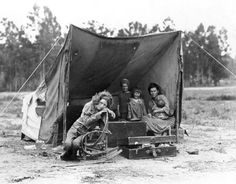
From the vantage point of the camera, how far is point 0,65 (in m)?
44.1

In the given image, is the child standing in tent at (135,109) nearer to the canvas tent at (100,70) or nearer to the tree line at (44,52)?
the canvas tent at (100,70)

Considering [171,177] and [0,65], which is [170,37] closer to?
[171,177]

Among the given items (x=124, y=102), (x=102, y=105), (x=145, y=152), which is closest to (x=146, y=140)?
(x=145, y=152)

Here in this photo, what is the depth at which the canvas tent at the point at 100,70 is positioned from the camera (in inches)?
300

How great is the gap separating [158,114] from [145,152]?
66.5 inches

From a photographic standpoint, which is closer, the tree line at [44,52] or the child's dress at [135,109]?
the child's dress at [135,109]

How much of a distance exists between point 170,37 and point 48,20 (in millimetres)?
38937

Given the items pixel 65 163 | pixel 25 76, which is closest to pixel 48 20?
pixel 25 76

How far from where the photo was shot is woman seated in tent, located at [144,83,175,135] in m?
8.05

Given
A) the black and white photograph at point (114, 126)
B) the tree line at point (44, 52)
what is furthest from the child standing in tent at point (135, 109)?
the tree line at point (44, 52)

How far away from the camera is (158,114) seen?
8.48 m

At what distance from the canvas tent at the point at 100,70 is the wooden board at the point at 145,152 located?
1.23 meters

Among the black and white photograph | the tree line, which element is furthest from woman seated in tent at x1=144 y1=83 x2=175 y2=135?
the tree line

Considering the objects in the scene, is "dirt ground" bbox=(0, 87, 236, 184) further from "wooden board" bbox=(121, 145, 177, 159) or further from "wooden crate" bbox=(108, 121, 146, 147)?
"wooden crate" bbox=(108, 121, 146, 147)
